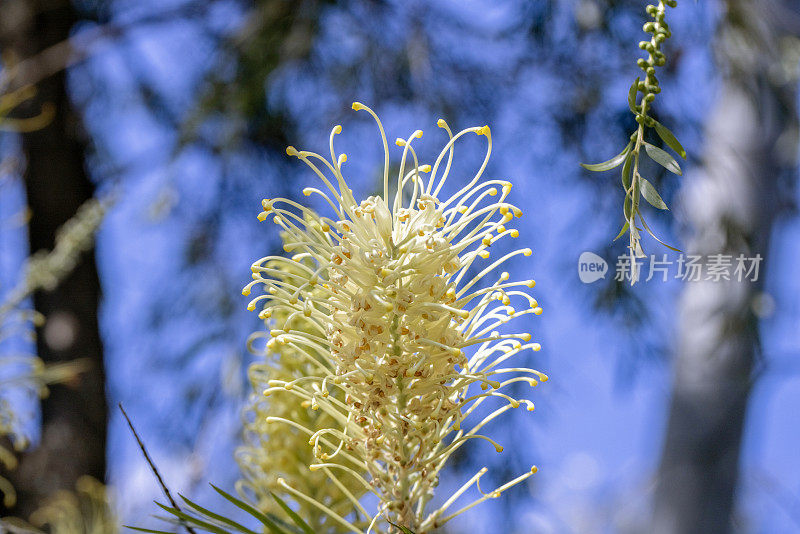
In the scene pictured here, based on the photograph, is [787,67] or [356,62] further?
[356,62]

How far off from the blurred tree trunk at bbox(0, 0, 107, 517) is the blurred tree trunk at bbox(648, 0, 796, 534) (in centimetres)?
118

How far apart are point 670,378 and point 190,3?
1.31 m

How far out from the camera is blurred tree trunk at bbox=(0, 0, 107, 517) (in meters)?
1.42

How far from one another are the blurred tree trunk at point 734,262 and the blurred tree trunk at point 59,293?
1179 millimetres

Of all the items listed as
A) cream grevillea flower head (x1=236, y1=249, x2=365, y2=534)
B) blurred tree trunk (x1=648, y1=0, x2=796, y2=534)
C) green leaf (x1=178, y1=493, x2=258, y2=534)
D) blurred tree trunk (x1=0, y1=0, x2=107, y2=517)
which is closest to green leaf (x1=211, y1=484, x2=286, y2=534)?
green leaf (x1=178, y1=493, x2=258, y2=534)

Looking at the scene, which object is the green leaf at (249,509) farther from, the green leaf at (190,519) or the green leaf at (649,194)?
the green leaf at (649,194)

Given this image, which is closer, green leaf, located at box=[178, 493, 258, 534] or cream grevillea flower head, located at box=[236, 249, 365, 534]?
green leaf, located at box=[178, 493, 258, 534]

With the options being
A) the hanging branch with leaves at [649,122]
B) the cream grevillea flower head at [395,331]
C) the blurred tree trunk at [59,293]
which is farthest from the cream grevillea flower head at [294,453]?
the blurred tree trunk at [59,293]

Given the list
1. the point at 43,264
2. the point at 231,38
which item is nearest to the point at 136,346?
the point at 231,38

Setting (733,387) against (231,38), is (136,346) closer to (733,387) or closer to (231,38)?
(231,38)

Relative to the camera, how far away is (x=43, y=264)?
0.70 meters

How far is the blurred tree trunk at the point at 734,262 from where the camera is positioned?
944mm

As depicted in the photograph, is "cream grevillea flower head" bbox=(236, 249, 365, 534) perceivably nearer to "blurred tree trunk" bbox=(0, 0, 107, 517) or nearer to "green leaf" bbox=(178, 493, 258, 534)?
"green leaf" bbox=(178, 493, 258, 534)

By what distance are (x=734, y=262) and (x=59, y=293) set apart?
1.39m
